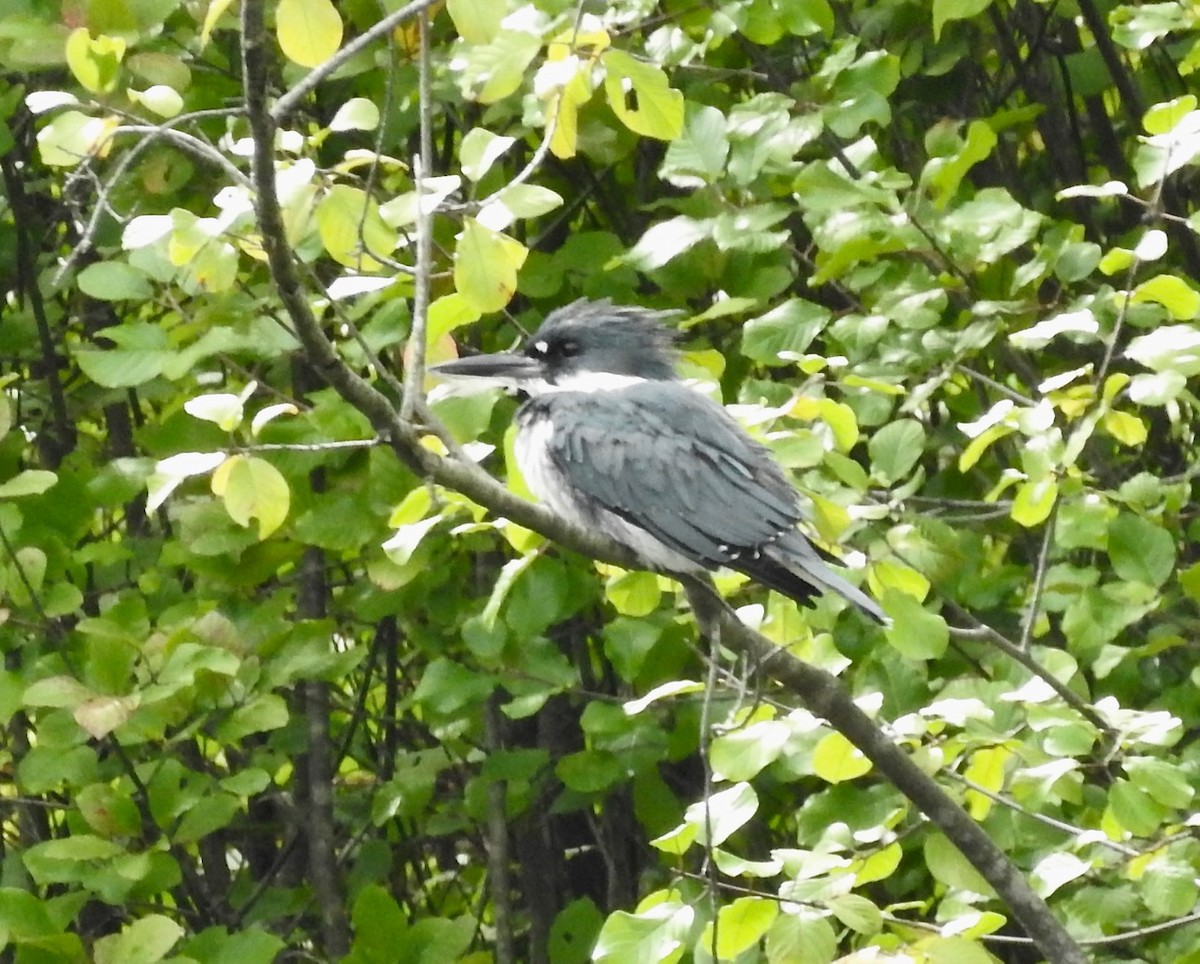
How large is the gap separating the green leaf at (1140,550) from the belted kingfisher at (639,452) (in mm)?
395

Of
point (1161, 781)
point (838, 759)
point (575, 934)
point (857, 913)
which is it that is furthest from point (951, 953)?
point (575, 934)

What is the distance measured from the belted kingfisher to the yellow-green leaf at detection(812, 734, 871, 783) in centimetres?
31

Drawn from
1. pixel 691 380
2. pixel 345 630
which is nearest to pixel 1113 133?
pixel 691 380

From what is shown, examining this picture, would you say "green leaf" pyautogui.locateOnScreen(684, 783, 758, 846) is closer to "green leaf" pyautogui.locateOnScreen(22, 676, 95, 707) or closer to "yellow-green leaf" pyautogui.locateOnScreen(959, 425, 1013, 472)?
"yellow-green leaf" pyautogui.locateOnScreen(959, 425, 1013, 472)

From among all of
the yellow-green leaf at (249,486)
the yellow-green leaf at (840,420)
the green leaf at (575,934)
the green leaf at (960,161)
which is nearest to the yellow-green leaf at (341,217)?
the yellow-green leaf at (249,486)

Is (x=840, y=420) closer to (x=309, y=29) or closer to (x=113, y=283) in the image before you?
(x=309, y=29)

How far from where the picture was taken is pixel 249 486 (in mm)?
1637

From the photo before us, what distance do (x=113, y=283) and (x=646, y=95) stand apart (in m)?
1.04

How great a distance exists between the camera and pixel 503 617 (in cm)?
255

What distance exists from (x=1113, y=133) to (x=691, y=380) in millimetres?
1292

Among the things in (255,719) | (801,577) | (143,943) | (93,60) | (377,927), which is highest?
(93,60)

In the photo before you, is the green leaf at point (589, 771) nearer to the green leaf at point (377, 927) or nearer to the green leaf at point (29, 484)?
the green leaf at point (377, 927)

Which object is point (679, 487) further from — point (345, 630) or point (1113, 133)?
point (1113, 133)

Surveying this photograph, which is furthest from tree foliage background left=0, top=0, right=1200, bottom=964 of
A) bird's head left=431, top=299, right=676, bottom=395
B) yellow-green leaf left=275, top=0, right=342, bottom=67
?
bird's head left=431, top=299, right=676, bottom=395
